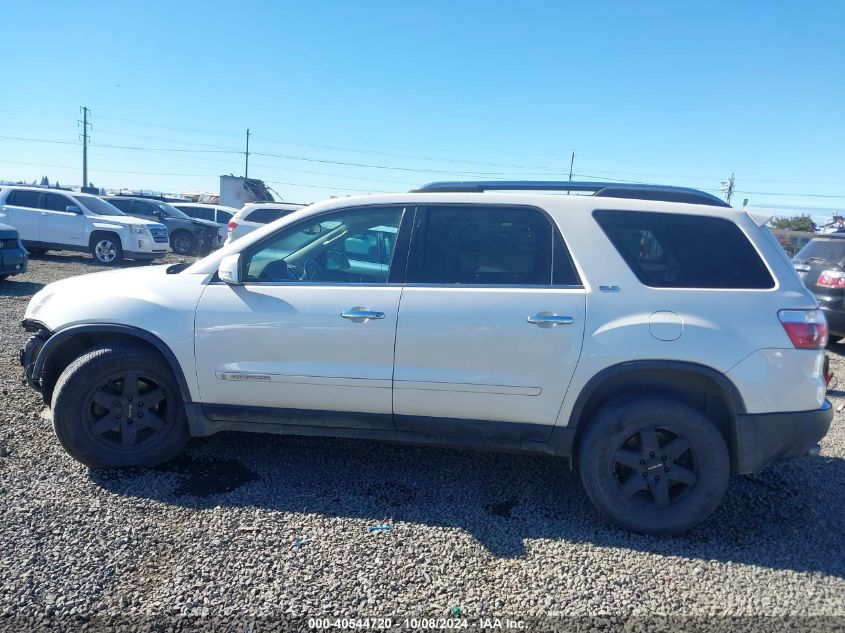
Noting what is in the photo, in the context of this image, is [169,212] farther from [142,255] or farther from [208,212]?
[142,255]

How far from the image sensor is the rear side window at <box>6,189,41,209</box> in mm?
14742

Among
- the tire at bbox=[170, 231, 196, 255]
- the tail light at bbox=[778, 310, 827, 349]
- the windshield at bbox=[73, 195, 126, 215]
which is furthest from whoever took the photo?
the tire at bbox=[170, 231, 196, 255]

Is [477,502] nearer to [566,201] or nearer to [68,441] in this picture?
[566,201]

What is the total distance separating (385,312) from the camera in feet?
10.9

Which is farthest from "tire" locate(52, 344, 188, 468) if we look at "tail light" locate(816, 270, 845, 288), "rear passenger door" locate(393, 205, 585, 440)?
"tail light" locate(816, 270, 845, 288)

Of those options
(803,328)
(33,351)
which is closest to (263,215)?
(33,351)

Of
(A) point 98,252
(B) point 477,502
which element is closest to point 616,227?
(B) point 477,502

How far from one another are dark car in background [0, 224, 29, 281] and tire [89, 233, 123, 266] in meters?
4.50

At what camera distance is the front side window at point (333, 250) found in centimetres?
356

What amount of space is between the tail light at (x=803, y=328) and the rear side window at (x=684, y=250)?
200 mm

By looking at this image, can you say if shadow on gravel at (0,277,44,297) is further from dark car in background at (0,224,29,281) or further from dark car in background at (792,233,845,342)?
dark car in background at (792,233,845,342)

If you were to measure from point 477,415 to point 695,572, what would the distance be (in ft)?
4.37

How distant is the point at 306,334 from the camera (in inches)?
133

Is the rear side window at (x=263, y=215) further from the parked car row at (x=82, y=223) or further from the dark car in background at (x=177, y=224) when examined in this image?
the dark car in background at (x=177, y=224)
